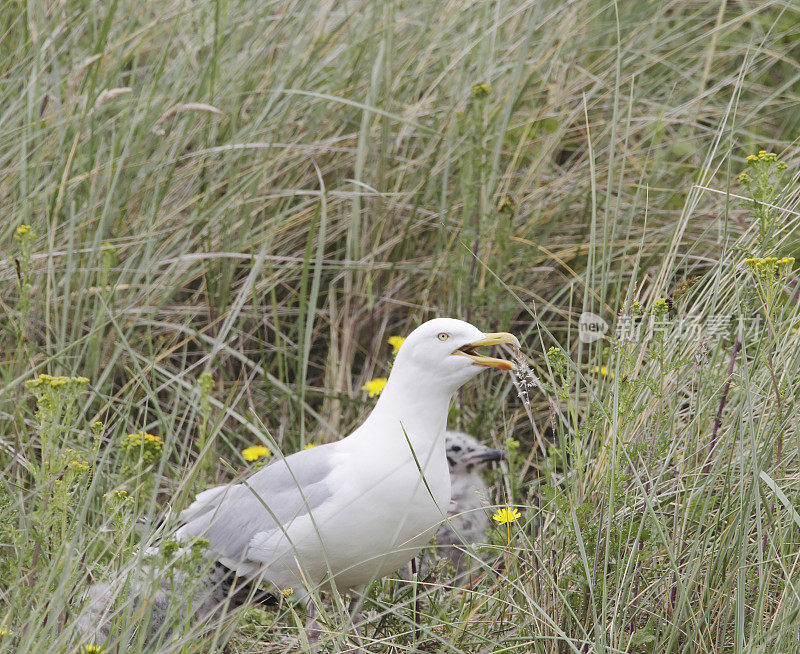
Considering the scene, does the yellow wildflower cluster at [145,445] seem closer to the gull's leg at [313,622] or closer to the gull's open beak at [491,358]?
the gull's leg at [313,622]

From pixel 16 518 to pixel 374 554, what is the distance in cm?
95

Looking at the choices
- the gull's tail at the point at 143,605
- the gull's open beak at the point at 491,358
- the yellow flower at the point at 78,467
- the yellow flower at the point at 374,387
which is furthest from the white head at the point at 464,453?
the yellow flower at the point at 78,467

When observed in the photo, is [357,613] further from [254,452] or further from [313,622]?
[254,452]

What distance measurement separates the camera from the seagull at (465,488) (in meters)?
3.67

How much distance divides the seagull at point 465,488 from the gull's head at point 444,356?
2.57ft

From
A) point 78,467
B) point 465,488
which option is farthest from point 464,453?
point 78,467

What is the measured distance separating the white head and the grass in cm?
14

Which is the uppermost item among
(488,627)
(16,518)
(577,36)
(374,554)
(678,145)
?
(577,36)

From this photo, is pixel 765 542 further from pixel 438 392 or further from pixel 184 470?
pixel 184 470

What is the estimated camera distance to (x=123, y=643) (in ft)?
6.89

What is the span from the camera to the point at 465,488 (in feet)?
12.5

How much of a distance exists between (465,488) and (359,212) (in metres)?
1.20

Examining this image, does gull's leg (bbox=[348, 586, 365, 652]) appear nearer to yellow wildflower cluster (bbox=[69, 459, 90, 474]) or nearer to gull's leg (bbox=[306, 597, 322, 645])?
gull's leg (bbox=[306, 597, 322, 645])

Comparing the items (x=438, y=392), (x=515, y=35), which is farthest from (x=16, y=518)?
(x=515, y=35)
